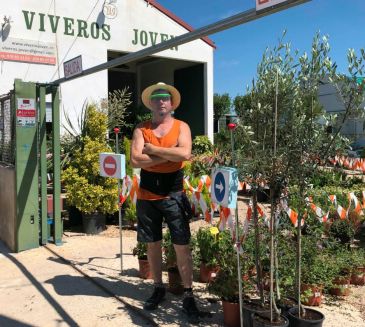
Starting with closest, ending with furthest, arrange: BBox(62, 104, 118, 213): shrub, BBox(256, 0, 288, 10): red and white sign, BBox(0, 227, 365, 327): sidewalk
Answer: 1. BBox(256, 0, 288, 10): red and white sign
2. BBox(0, 227, 365, 327): sidewalk
3. BBox(62, 104, 118, 213): shrub

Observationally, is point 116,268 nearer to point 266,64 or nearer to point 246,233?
point 246,233

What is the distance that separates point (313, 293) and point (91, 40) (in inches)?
424

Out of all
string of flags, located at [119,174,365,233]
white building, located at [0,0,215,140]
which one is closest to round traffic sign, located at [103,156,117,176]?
string of flags, located at [119,174,365,233]

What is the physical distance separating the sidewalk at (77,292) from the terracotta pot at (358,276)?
69.8 inches

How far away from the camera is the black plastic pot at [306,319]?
11.0 ft

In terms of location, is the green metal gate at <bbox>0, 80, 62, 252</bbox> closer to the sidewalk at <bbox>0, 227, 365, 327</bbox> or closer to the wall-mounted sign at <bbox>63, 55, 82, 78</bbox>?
the sidewalk at <bbox>0, 227, 365, 327</bbox>

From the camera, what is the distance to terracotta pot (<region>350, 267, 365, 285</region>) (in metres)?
5.10

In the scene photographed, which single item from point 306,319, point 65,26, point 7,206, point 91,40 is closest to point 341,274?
point 306,319

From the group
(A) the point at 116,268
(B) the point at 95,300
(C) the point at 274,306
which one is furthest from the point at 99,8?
(C) the point at 274,306

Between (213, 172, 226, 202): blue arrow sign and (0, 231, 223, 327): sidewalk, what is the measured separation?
1.22m

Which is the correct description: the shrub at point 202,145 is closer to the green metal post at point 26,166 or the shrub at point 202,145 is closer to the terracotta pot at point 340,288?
the green metal post at point 26,166

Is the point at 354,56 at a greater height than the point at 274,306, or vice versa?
the point at 354,56

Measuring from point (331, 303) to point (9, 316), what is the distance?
3113 mm

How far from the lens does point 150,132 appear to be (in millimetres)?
4105
